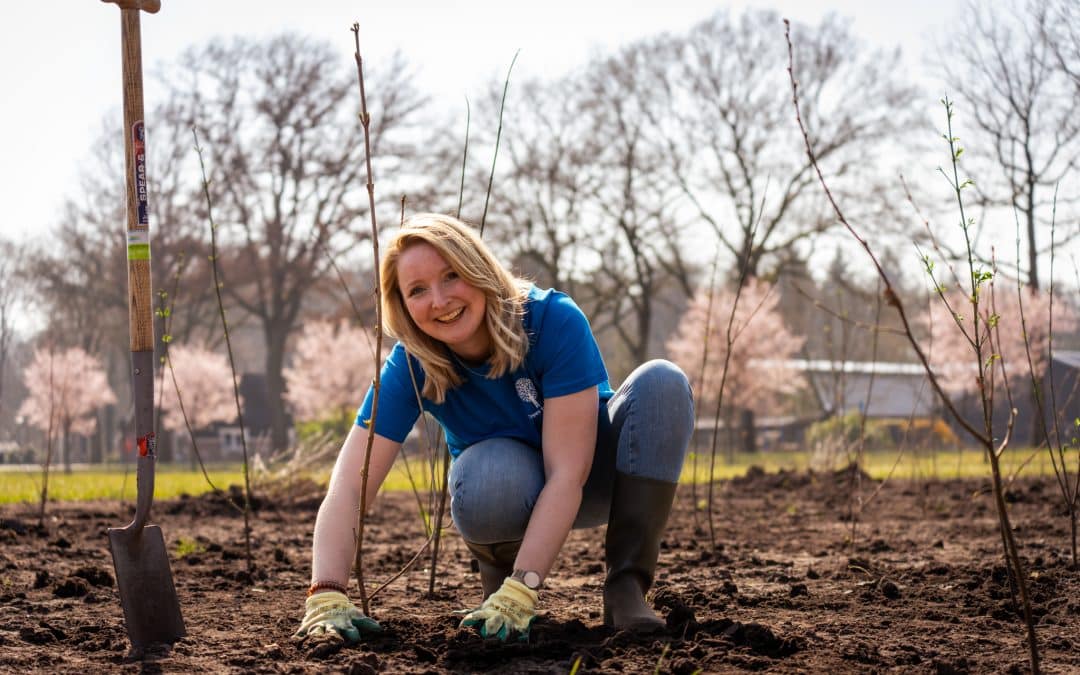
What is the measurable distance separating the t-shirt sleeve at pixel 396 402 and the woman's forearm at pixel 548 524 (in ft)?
1.40

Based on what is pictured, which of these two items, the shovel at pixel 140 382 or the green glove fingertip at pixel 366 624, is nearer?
the green glove fingertip at pixel 366 624

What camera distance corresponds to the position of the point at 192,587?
11.0 feet

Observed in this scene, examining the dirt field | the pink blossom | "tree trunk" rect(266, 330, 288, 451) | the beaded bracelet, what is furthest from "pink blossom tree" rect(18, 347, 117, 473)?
the beaded bracelet

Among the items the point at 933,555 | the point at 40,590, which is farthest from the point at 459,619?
the point at 933,555

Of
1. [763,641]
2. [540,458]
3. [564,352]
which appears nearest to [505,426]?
[540,458]

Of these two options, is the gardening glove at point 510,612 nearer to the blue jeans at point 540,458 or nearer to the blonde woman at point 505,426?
the blonde woman at point 505,426

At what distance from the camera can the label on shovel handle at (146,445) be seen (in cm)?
254

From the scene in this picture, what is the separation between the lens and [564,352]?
2330 millimetres

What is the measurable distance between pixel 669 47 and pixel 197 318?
1497 centimetres

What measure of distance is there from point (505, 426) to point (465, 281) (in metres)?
0.45

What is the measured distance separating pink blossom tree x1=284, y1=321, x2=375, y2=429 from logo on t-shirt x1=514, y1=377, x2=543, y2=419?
24.7 metres

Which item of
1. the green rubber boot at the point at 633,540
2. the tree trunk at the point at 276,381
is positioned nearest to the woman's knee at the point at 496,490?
the green rubber boot at the point at 633,540

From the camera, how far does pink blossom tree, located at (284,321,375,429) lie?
27.7 meters

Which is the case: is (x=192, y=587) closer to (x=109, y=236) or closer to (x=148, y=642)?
(x=148, y=642)
